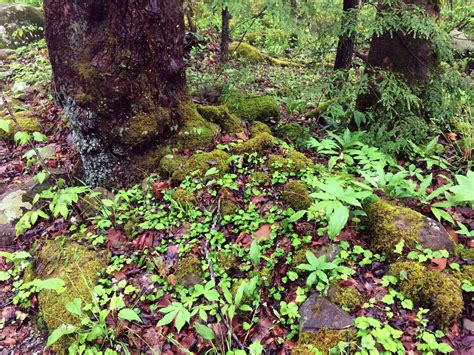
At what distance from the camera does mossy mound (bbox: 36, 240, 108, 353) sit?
3.00 meters

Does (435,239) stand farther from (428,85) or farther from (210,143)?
(210,143)

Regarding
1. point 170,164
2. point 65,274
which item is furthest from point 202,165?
point 65,274

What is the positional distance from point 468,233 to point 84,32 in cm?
434

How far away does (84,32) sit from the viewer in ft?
12.7

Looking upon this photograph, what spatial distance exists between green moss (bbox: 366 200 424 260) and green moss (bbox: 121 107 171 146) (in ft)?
8.65

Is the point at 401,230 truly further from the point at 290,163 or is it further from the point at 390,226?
the point at 290,163

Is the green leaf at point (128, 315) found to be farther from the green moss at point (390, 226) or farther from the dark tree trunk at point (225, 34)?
the dark tree trunk at point (225, 34)

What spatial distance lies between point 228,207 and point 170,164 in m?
1.07

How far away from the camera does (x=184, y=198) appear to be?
12.5ft

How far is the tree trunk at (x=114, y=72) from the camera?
383 centimetres

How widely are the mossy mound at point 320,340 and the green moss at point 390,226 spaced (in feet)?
2.80

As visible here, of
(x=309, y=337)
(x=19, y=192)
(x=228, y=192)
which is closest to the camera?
(x=309, y=337)

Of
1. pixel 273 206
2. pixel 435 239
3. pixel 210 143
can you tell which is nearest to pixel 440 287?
pixel 435 239

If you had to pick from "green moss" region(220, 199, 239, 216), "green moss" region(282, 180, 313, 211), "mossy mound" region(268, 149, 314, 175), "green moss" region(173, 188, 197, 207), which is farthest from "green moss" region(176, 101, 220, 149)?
"green moss" region(282, 180, 313, 211)
